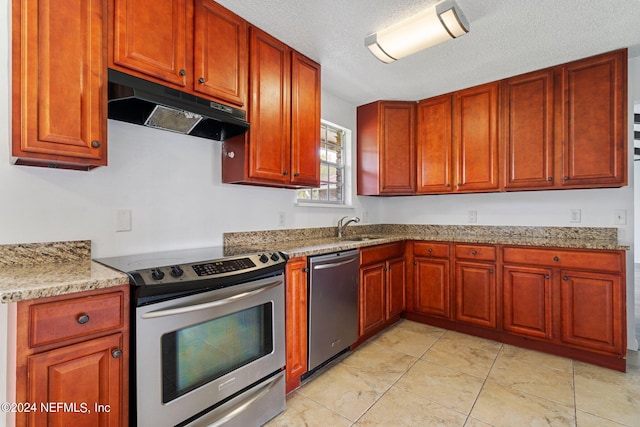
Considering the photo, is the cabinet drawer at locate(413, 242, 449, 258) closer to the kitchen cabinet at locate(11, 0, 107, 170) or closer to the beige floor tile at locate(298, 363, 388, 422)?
the beige floor tile at locate(298, 363, 388, 422)

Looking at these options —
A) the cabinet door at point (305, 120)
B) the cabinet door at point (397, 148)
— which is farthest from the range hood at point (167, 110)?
the cabinet door at point (397, 148)

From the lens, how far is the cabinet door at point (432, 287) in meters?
3.10

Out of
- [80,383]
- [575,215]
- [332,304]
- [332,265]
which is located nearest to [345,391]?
[332,304]

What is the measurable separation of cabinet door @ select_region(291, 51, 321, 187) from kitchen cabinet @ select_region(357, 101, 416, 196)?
3.58ft

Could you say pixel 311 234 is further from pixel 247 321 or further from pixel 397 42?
pixel 397 42

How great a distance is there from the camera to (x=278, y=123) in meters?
2.31

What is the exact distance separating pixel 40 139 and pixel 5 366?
970 millimetres

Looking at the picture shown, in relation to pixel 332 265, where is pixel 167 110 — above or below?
above

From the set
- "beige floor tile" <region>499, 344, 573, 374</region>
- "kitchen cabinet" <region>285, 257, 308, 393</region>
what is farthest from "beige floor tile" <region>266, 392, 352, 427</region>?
"beige floor tile" <region>499, 344, 573, 374</region>

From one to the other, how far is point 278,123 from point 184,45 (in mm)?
780

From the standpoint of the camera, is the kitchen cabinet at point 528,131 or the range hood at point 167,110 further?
the kitchen cabinet at point 528,131

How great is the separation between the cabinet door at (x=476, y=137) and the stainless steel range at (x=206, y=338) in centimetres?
230

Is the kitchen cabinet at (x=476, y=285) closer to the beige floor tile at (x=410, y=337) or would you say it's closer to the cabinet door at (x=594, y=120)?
the beige floor tile at (x=410, y=337)

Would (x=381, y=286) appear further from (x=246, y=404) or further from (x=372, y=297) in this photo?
(x=246, y=404)
